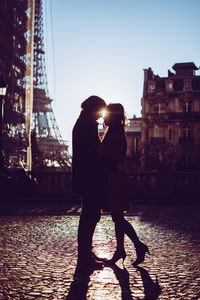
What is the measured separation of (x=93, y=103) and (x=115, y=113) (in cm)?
28

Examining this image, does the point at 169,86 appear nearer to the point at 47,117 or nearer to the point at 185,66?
the point at 185,66

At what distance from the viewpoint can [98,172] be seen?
4.50 metres

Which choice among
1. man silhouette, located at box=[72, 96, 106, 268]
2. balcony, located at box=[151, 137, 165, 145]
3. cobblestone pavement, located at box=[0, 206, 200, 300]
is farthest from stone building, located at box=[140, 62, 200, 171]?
man silhouette, located at box=[72, 96, 106, 268]

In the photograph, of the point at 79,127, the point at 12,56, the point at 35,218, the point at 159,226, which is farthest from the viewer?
the point at 12,56

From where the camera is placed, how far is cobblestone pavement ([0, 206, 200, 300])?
3.37 metres

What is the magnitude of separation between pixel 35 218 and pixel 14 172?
5272mm

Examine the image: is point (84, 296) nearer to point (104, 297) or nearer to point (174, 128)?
point (104, 297)

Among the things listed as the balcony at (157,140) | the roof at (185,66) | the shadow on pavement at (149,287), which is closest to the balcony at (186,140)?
the balcony at (157,140)

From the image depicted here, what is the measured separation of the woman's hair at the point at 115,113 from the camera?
4.69m

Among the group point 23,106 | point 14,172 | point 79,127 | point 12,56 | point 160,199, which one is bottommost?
point 160,199

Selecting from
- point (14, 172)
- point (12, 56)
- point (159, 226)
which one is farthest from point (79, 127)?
point (12, 56)

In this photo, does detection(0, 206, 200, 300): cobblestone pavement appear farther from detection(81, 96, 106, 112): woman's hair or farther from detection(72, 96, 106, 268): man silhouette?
detection(81, 96, 106, 112): woman's hair

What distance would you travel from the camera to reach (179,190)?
46.2 feet

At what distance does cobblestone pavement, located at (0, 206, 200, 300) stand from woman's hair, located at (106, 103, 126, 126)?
64.5 inches
